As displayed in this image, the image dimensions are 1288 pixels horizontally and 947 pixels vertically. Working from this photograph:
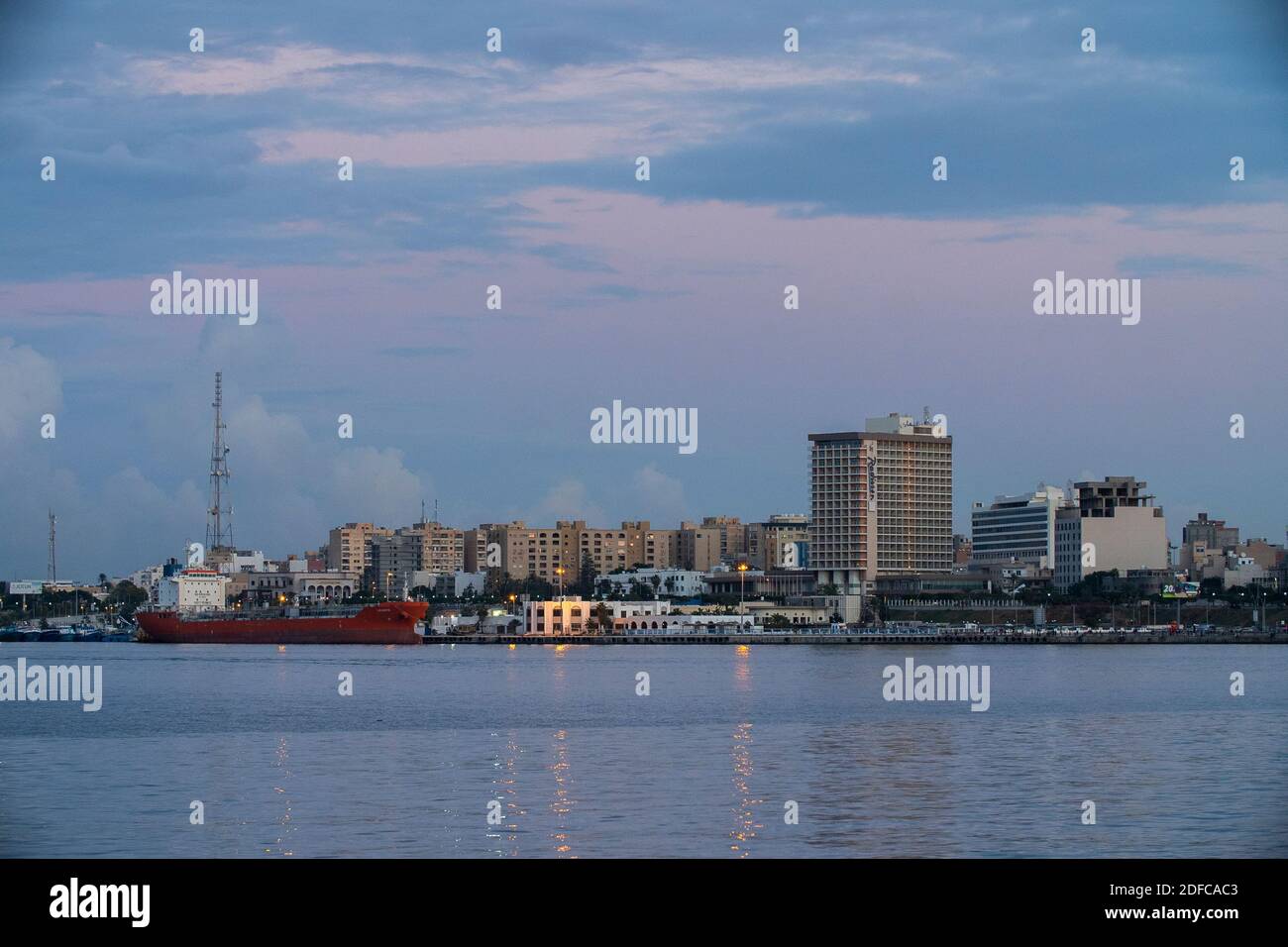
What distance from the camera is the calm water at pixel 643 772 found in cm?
2220

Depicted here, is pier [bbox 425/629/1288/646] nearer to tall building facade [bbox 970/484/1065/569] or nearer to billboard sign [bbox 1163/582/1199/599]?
billboard sign [bbox 1163/582/1199/599]

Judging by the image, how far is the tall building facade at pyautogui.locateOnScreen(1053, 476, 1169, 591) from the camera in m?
174

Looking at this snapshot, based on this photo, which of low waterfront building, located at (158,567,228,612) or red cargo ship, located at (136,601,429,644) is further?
low waterfront building, located at (158,567,228,612)

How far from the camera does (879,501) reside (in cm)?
17675

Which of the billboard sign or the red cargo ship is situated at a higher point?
the billboard sign

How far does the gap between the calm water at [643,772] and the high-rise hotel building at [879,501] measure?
113 metres

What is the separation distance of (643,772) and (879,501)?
148312 millimetres

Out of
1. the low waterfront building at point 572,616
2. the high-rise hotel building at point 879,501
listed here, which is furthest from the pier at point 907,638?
the high-rise hotel building at point 879,501

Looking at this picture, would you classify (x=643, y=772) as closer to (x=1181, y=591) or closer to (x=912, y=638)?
(x=912, y=638)

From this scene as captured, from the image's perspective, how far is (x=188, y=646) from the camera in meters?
132

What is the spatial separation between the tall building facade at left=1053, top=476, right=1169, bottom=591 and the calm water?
11285cm
